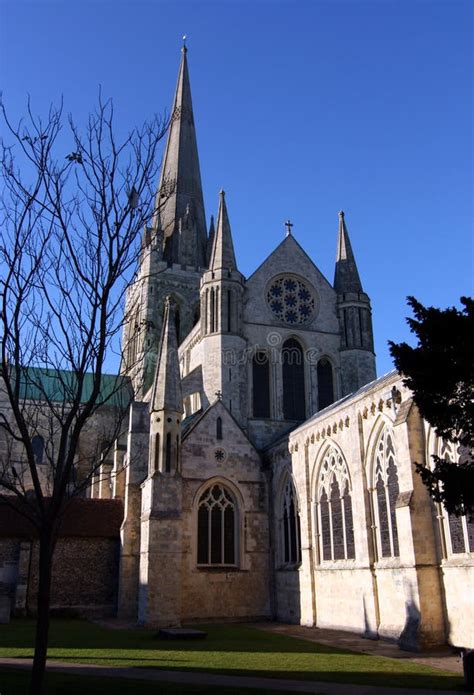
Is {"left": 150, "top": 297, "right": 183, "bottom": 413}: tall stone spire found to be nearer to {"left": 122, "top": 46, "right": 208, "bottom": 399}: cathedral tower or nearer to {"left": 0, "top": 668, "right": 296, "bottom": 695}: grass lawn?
{"left": 122, "top": 46, "right": 208, "bottom": 399}: cathedral tower

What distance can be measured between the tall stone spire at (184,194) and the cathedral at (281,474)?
41.8 ft

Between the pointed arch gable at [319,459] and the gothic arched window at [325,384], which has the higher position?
the gothic arched window at [325,384]

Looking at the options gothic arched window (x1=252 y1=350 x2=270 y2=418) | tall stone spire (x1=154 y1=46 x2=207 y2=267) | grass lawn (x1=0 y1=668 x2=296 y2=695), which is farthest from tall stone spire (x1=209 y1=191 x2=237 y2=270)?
grass lawn (x1=0 y1=668 x2=296 y2=695)

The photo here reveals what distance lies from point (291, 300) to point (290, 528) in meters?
12.6

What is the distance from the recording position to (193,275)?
46.0 metres

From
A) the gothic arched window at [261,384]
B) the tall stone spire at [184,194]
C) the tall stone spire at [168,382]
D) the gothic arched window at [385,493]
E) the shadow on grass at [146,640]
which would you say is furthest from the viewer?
the tall stone spire at [184,194]

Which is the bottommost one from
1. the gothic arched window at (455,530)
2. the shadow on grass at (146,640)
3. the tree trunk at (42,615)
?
the shadow on grass at (146,640)

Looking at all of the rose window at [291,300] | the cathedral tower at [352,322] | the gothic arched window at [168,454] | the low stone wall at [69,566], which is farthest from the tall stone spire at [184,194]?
the low stone wall at [69,566]

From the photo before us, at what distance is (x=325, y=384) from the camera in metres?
31.8

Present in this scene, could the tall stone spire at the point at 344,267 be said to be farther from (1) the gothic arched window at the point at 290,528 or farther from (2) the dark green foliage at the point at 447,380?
(2) the dark green foliage at the point at 447,380

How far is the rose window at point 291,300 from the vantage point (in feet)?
106

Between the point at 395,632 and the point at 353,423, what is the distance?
6.35 m

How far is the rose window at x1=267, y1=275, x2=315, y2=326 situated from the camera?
32.2 meters

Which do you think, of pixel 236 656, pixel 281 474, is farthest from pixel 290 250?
pixel 236 656
